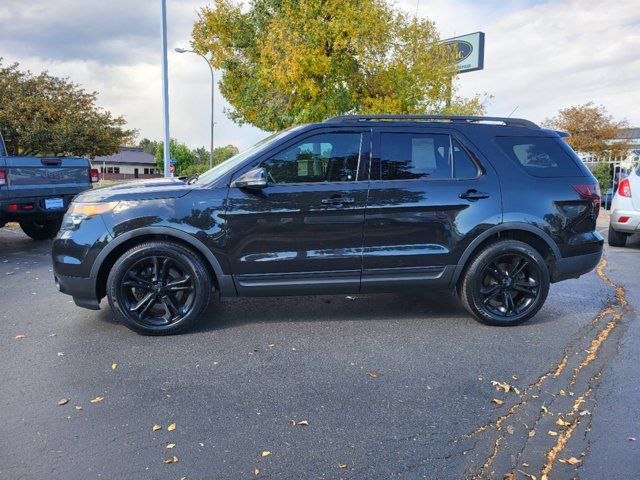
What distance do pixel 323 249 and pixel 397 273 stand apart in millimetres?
704

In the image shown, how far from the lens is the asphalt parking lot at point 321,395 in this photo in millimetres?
2410

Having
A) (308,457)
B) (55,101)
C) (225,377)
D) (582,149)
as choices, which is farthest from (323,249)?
(582,149)

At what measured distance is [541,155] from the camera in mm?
4566

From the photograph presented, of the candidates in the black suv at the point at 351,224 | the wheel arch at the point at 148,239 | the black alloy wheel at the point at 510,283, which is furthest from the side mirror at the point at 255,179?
the black alloy wheel at the point at 510,283

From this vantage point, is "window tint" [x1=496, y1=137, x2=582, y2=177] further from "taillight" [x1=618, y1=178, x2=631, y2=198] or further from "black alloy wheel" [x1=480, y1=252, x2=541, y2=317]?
"taillight" [x1=618, y1=178, x2=631, y2=198]

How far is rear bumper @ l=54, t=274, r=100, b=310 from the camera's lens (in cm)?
404

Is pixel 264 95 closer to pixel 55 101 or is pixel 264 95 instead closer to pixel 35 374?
pixel 55 101

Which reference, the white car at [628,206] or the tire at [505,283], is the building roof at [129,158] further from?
the tire at [505,283]

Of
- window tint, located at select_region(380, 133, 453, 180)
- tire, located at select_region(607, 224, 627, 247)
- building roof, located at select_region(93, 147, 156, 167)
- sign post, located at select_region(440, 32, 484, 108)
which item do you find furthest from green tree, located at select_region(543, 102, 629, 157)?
building roof, located at select_region(93, 147, 156, 167)

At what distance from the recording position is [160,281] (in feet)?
13.5

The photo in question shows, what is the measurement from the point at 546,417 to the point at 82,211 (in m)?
3.73

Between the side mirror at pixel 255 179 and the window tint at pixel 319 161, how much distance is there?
205 mm

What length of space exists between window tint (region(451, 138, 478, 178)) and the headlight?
295cm

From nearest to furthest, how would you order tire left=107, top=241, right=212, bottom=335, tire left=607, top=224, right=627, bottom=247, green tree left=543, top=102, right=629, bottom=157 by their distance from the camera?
tire left=107, top=241, right=212, bottom=335 < tire left=607, top=224, right=627, bottom=247 < green tree left=543, top=102, right=629, bottom=157
